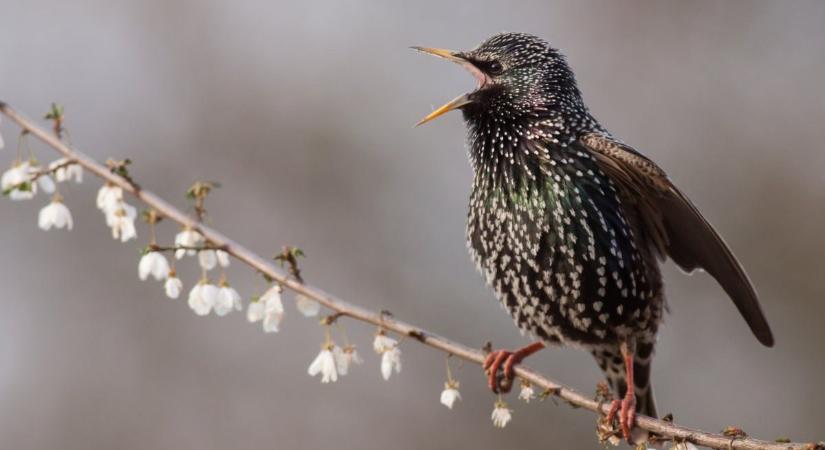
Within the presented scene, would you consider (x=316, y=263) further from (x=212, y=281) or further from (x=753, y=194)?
(x=212, y=281)

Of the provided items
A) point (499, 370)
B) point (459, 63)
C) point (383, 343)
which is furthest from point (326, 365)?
point (459, 63)

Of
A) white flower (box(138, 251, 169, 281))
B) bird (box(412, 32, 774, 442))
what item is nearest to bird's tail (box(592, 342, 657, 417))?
bird (box(412, 32, 774, 442))

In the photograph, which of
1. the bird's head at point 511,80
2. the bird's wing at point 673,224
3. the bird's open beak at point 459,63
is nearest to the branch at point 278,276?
the bird's wing at point 673,224

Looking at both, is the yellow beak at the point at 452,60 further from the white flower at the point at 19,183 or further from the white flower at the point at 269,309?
the white flower at the point at 19,183

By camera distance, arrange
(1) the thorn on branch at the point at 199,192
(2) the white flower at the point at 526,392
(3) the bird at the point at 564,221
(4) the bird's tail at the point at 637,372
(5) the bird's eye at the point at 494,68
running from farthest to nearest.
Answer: (4) the bird's tail at the point at 637,372 → (5) the bird's eye at the point at 494,68 → (3) the bird at the point at 564,221 → (2) the white flower at the point at 526,392 → (1) the thorn on branch at the point at 199,192

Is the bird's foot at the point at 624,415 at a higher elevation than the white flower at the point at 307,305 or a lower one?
lower

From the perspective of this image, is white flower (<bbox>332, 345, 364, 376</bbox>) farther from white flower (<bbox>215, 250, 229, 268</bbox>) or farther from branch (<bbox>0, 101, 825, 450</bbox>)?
white flower (<bbox>215, 250, 229, 268</bbox>)

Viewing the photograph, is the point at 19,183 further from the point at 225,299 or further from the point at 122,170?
the point at 225,299
